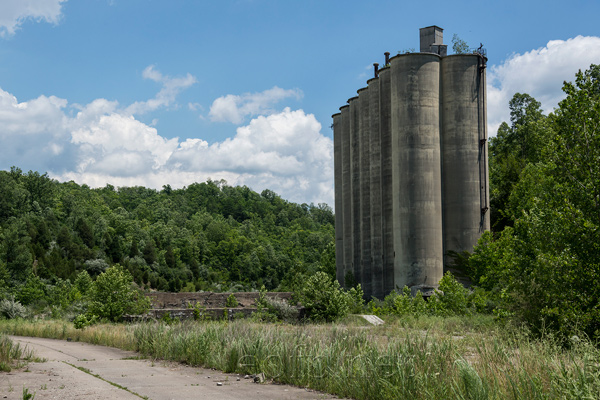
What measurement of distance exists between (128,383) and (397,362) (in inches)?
211

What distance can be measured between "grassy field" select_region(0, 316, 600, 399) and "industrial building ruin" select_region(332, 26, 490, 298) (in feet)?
89.1

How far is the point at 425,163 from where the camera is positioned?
4400cm

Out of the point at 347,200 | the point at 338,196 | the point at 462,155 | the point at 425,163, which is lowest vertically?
the point at 347,200

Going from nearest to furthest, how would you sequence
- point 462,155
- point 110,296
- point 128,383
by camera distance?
1. point 128,383
2. point 110,296
3. point 462,155

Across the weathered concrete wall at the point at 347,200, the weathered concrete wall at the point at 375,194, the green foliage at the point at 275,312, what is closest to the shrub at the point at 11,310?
the green foliage at the point at 275,312

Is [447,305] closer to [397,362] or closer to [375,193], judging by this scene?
[375,193]

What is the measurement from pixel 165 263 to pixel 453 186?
6315 cm

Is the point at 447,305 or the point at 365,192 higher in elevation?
the point at 365,192

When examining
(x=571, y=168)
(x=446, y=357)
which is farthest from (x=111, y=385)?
(x=571, y=168)

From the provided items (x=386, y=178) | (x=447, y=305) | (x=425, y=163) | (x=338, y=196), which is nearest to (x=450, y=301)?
(x=447, y=305)

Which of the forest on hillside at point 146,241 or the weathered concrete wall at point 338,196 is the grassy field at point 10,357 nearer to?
the forest on hillside at point 146,241

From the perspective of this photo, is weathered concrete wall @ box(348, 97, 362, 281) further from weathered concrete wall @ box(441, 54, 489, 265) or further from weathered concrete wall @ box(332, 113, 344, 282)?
weathered concrete wall @ box(441, 54, 489, 265)

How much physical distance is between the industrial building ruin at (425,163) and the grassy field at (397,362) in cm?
2715

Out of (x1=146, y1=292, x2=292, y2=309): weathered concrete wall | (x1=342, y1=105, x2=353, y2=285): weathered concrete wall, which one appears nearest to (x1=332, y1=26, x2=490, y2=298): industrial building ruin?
(x1=342, y1=105, x2=353, y2=285): weathered concrete wall
